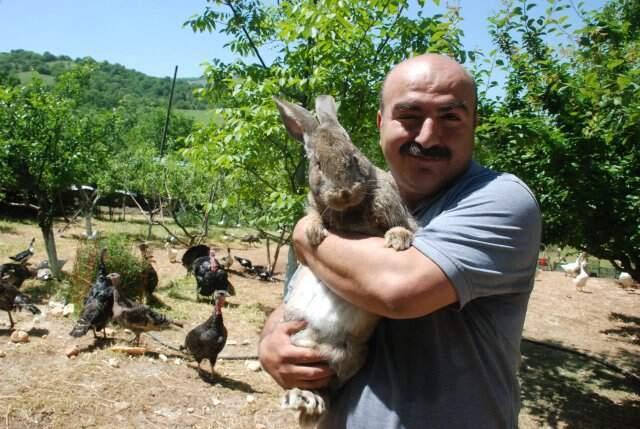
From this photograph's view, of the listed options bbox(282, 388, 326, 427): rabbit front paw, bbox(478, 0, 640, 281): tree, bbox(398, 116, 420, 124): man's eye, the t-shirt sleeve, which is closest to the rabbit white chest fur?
bbox(282, 388, 326, 427): rabbit front paw

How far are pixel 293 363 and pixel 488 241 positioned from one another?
1109 millimetres

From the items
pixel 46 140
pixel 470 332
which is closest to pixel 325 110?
pixel 470 332

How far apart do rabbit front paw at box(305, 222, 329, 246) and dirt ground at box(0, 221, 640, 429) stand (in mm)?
4329

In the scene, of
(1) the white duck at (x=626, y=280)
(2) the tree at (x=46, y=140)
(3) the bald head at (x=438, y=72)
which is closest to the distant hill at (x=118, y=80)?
(2) the tree at (x=46, y=140)

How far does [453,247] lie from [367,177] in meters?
0.87

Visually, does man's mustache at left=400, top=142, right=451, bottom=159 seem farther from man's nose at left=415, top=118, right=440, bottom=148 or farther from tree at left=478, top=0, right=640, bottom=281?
tree at left=478, top=0, right=640, bottom=281

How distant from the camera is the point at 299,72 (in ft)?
22.3

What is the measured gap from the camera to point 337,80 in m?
6.33

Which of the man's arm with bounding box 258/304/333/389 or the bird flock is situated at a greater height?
the man's arm with bounding box 258/304/333/389

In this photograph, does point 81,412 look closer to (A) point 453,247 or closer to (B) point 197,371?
(B) point 197,371

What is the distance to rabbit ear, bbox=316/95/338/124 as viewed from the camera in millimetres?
2777

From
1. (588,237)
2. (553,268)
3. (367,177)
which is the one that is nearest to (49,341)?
(367,177)

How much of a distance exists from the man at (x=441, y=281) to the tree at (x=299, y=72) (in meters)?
3.91

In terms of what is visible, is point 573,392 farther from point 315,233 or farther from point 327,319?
point 315,233
